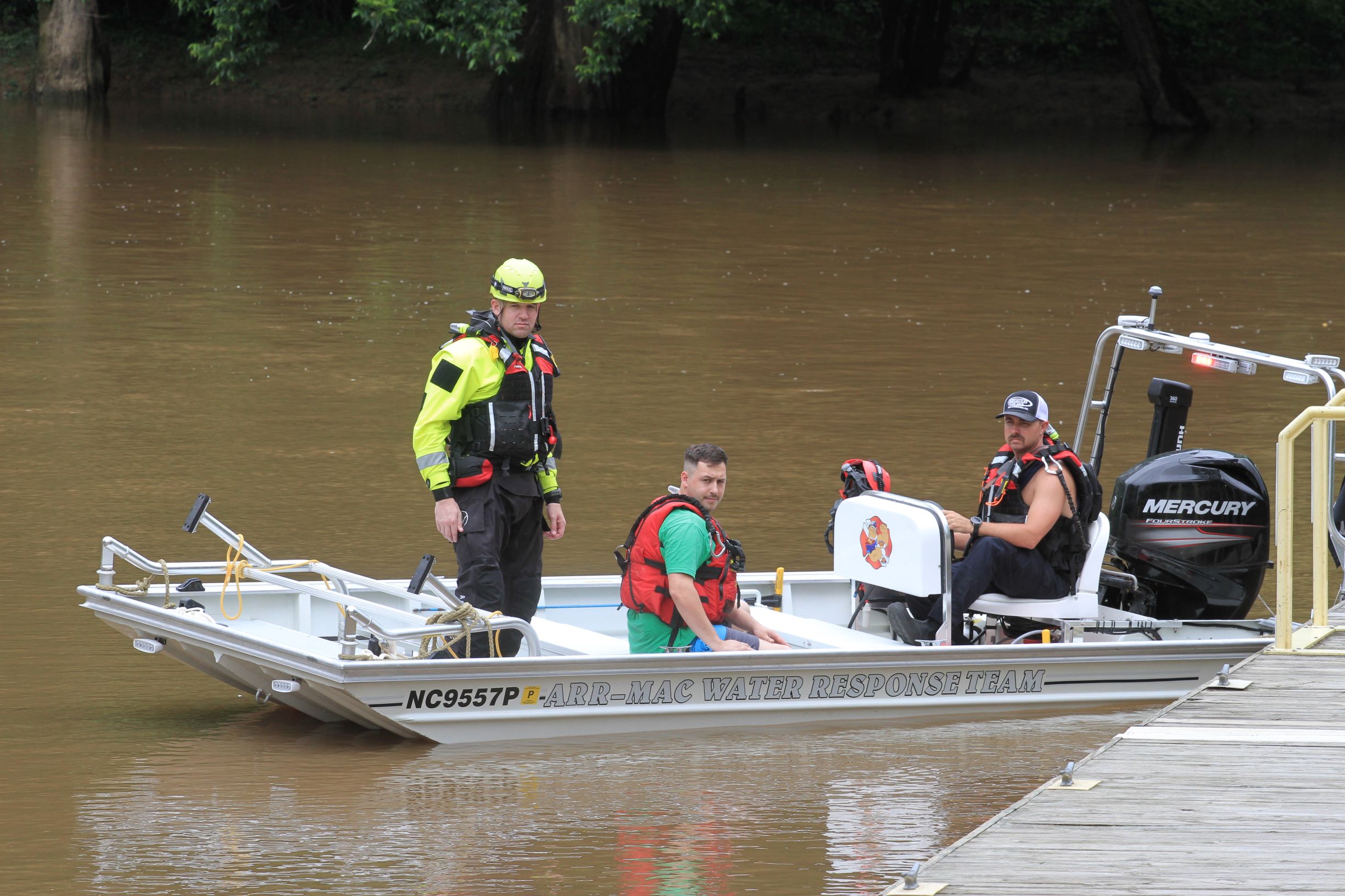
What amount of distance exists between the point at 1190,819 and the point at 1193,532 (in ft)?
8.73

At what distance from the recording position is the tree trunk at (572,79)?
3462 cm

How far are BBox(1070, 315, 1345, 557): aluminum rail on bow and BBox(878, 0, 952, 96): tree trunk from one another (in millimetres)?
31345

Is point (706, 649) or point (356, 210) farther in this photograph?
point (356, 210)

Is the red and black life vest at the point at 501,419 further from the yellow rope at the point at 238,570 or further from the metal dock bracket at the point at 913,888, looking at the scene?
the metal dock bracket at the point at 913,888

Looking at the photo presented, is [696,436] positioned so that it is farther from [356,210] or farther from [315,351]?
[356,210]

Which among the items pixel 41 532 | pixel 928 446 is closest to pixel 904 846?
pixel 41 532

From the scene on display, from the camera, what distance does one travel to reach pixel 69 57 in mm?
36875

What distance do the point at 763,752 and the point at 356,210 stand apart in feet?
53.4

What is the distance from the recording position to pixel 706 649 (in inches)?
279

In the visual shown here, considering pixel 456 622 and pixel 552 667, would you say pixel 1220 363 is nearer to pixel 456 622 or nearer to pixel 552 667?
pixel 552 667

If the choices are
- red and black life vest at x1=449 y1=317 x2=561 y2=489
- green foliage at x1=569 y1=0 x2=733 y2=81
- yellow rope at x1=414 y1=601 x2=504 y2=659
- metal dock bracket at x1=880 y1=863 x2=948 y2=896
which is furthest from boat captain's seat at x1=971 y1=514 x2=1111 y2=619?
green foliage at x1=569 y1=0 x2=733 y2=81

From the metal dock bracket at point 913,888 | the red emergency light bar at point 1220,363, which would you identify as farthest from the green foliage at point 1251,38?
the metal dock bracket at point 913,888

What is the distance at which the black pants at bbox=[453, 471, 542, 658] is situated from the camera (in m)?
7.00

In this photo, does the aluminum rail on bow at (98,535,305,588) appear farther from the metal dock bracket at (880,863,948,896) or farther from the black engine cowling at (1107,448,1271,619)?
the black engine cowling at (1107,448,1271,619)
